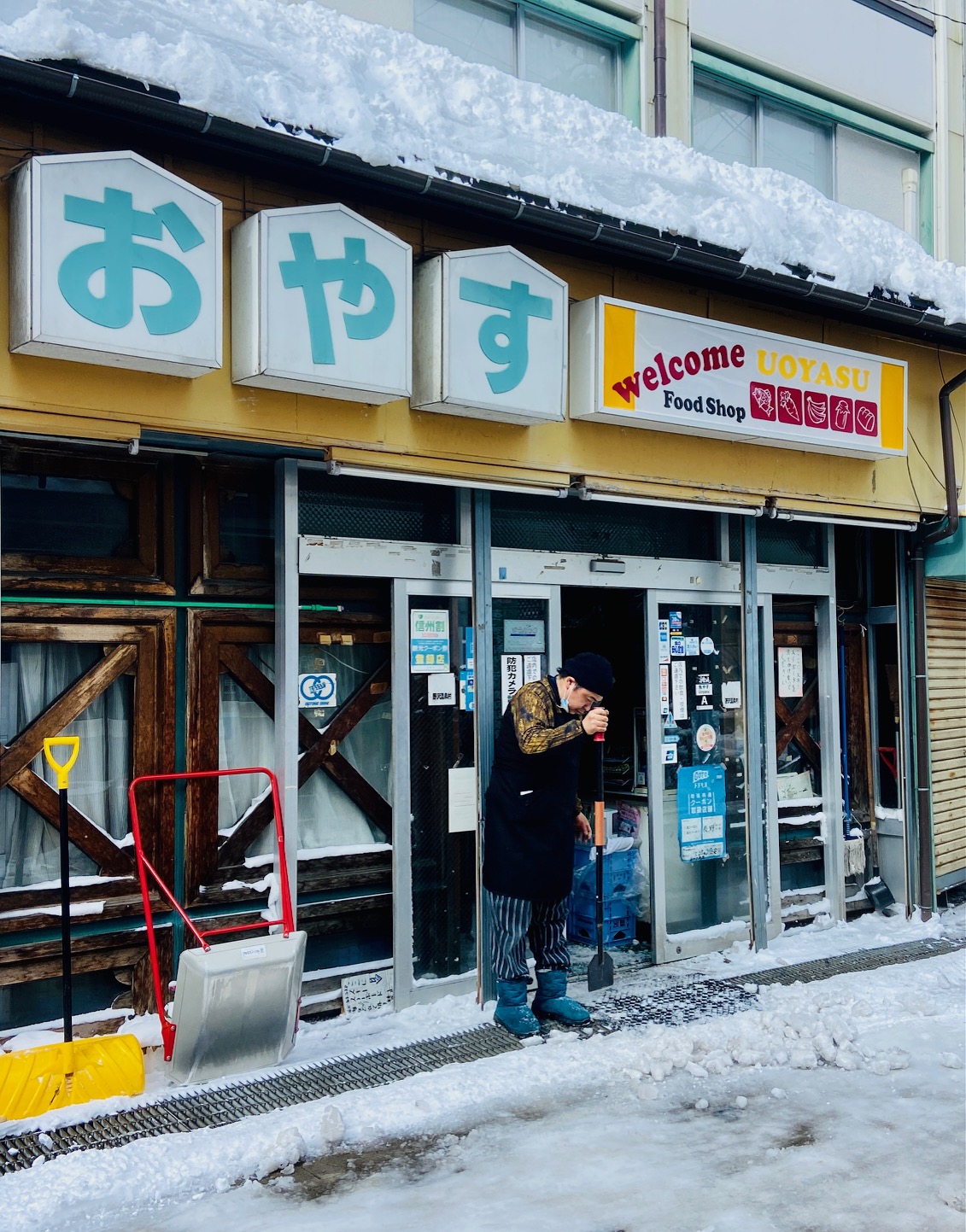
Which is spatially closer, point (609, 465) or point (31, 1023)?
point (31, 1023)

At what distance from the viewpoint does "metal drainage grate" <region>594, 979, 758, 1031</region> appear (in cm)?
639

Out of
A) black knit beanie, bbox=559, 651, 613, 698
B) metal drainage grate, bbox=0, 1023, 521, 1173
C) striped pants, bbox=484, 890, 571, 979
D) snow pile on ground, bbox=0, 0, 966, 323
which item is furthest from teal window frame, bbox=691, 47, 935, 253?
metal drainage grate, bbox=0, 1023, 521, 1173

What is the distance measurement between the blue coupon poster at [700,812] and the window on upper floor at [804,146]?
205 inches

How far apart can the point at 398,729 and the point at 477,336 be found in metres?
2.22

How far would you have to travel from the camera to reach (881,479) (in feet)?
28.5

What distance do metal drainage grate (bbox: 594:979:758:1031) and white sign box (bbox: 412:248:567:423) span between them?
342 cm

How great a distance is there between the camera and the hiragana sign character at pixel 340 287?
5395 mm

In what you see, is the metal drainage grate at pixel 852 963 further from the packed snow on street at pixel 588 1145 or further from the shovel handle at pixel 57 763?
the shovel handle at pixel 57 763

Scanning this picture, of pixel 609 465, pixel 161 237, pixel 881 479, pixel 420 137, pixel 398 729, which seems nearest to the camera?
pixel 161 237

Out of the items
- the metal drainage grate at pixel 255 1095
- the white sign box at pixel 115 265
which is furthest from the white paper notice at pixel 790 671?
the white sign box at pixel 115 265

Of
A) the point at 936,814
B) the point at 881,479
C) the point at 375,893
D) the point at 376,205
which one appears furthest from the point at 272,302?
the point at 936,814

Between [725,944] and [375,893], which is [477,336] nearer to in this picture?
[375,893]

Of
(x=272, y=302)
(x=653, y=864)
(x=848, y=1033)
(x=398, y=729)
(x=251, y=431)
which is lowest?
(x=848, y=1033)

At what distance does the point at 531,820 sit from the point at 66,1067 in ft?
8.39
